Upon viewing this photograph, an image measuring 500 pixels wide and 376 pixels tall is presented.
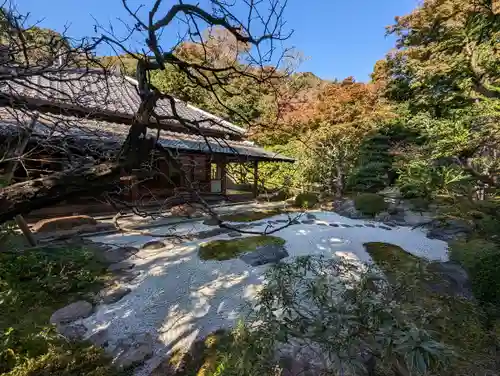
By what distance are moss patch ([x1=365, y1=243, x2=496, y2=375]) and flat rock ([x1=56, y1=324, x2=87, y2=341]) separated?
10.3ft

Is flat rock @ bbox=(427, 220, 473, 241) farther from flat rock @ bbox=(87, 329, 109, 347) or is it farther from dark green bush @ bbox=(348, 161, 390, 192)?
flat rock @ bbox=(87, 329, 109, 347)

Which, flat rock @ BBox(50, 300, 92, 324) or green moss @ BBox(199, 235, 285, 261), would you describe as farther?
green moss @ BBox(199, 235, 285, 261)

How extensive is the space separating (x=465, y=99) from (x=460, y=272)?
35.4 feet

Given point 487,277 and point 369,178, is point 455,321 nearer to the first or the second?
point 487,277

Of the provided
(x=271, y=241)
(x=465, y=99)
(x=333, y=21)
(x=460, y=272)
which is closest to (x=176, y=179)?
(x=271, y=241)

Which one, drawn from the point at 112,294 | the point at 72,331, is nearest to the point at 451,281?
the point at 112,294

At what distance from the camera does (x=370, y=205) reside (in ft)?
30.2

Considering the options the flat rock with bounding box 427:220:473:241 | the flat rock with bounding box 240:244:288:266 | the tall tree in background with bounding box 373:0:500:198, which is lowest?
the flat rock with bounding box 240:244:288:266

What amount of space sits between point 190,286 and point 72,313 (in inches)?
57.0

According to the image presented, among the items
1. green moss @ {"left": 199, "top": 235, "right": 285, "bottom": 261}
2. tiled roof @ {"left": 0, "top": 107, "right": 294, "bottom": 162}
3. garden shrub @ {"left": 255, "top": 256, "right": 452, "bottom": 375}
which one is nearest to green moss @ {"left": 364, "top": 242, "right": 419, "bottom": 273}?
green moss @ {"left": 199, "top": 235, "right": 285, "bottom": 261}

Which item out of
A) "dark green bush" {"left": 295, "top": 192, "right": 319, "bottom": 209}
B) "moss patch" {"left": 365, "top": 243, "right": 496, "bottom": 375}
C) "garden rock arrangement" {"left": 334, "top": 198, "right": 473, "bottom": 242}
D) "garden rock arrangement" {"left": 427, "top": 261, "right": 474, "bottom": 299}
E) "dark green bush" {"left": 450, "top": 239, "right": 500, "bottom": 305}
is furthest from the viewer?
"dark green bush" {"left": 295, "top": 192, "right": 319, "bottom": 209}

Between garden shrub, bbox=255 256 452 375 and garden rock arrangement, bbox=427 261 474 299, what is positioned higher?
garden shrub, bbox=255 256 452 375

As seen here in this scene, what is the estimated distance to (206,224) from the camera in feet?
24.8

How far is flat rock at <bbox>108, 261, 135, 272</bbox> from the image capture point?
4.53 meters
